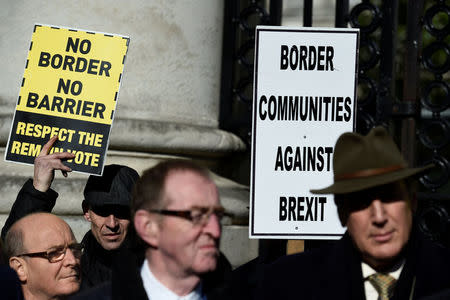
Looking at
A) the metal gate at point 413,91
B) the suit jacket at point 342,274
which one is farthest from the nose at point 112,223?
the metal gate at point 413,91

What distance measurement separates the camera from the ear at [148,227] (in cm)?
292

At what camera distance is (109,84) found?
489 centimetres

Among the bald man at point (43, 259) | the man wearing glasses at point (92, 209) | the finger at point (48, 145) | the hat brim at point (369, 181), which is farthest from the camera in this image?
the finger at point (48, 145)

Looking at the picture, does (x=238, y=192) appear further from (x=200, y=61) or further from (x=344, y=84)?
(x=344, y=84)

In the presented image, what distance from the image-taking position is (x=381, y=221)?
124 inches

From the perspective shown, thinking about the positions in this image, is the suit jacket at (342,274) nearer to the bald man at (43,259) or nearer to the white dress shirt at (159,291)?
the white dress shirt at (159,291)

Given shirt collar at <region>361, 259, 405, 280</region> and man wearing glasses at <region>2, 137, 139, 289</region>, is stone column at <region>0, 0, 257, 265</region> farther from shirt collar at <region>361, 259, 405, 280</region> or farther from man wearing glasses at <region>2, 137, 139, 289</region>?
shirt collar at <region>361, 259, 405, 280</region>

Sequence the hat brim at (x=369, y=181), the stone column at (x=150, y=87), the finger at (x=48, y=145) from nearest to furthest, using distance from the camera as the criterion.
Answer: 1. the hat brim at (x=369, y=181)
2. the finger at (x=48, y=145)
3. the stone column at (x=150, y=87)

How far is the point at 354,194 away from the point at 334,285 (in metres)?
0.34

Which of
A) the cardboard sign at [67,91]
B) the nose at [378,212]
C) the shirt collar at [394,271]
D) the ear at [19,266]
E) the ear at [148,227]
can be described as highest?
the cardboard sign at [67,91]

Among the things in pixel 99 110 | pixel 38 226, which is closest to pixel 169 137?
pixel 99 110

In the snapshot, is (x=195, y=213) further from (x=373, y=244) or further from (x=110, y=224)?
(x=110, y=224)

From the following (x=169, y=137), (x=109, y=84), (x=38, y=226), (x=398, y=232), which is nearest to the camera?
(x=398, y=232)

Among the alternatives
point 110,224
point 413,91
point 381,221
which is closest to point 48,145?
point 110,224
